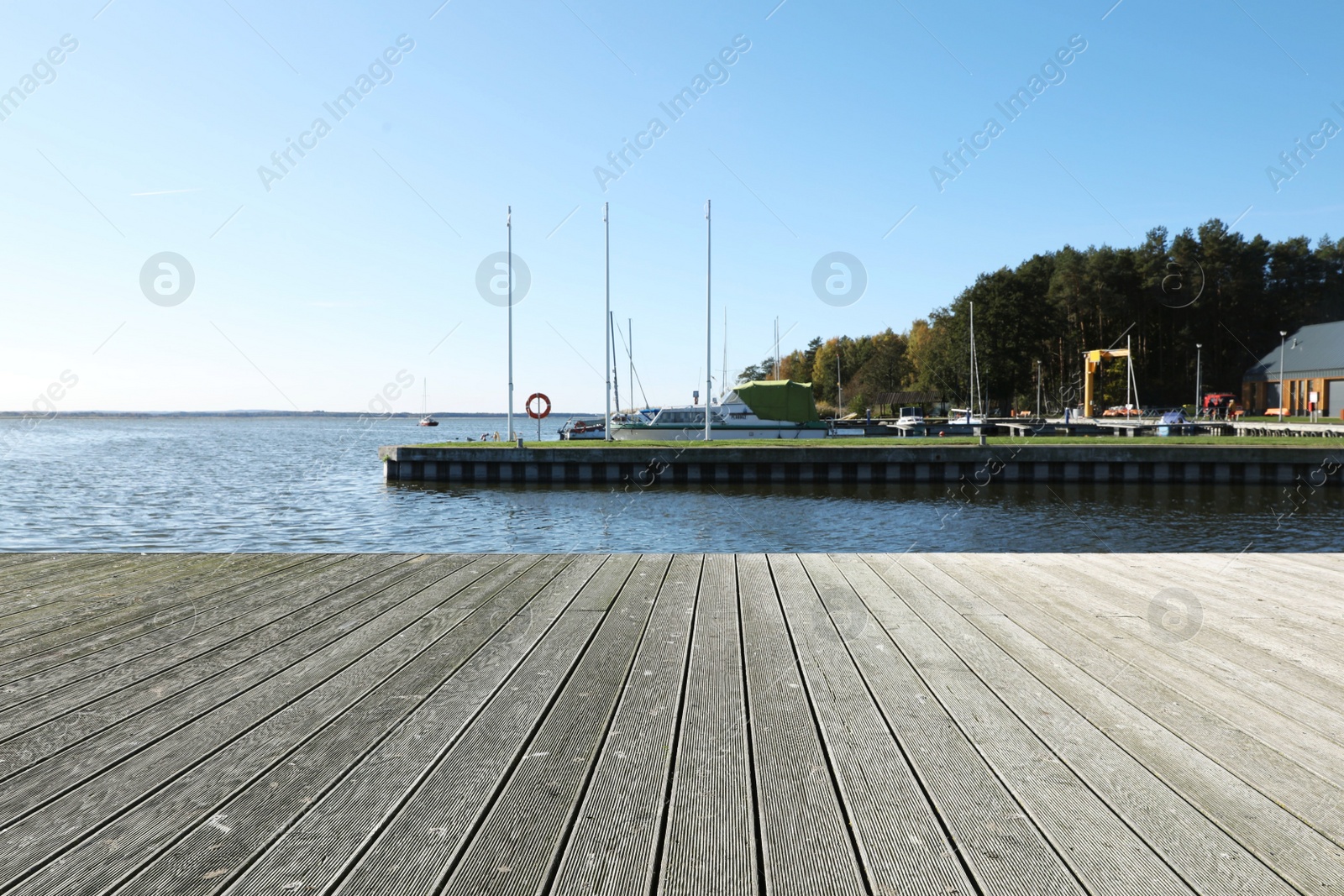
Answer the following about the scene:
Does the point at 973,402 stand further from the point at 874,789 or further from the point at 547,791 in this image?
the point at 547,791

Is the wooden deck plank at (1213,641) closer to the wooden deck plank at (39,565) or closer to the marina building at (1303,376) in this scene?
the wooden deck plank at (39,565)

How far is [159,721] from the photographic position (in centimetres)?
242

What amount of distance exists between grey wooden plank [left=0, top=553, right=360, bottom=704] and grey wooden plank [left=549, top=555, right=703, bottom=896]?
197cm

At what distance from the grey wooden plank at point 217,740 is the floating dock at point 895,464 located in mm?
19356

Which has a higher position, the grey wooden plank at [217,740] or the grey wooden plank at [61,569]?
the grey wooden plank at [61,569]

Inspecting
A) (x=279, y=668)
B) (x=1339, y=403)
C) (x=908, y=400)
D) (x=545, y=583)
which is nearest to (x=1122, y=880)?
(x=279, y=668)

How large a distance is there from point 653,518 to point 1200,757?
14.3 meters

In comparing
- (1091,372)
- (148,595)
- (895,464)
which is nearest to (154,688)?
(148,595)

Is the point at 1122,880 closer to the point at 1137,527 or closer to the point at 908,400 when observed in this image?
the point at 1137,527

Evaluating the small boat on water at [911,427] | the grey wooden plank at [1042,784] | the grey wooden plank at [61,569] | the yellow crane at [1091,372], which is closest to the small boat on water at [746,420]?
the small boat on water at [911,427]

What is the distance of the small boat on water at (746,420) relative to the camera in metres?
31.5

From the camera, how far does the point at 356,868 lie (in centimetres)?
163

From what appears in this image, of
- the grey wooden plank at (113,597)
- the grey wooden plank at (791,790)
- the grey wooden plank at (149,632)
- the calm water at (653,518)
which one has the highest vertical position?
the grey wooden plank at (113,597)

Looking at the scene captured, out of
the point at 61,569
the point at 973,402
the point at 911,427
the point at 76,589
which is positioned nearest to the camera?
the point at 76,589
